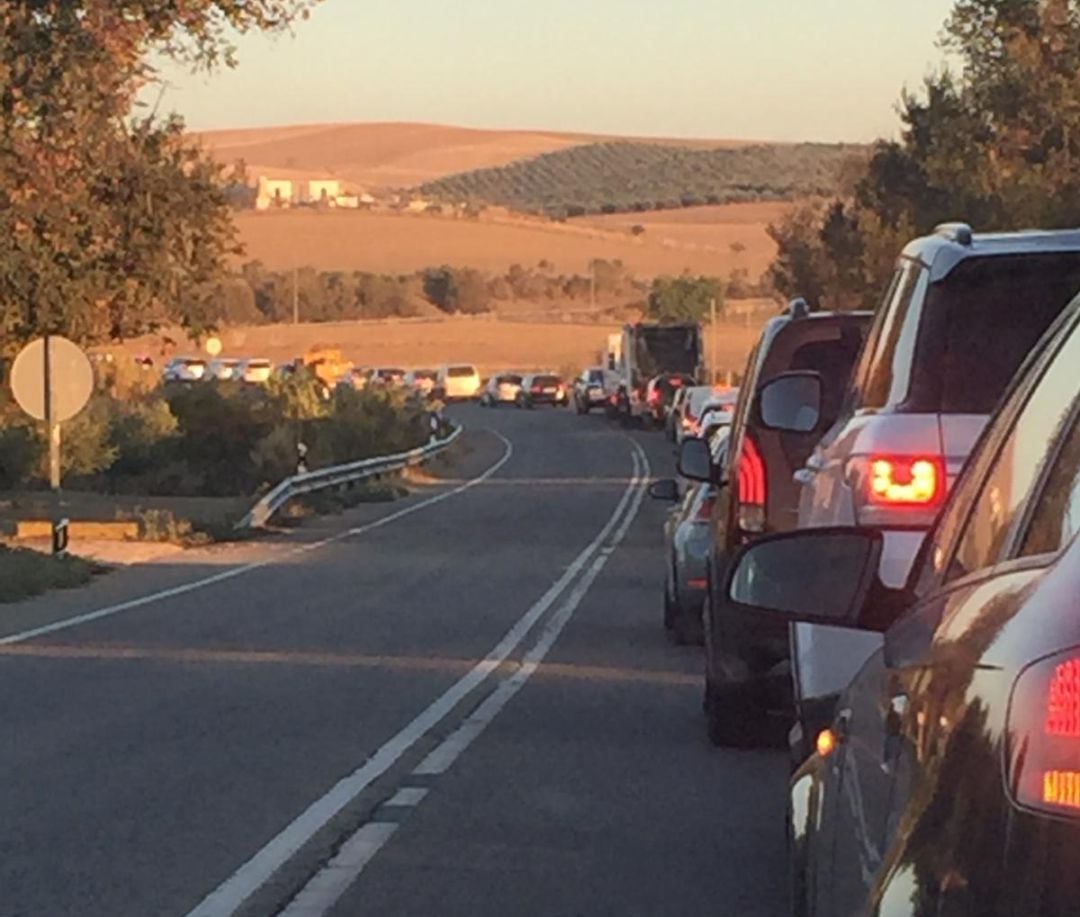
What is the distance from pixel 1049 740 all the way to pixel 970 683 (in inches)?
15.2

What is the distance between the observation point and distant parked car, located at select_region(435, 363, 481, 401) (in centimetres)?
9838

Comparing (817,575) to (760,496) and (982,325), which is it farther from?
(760,496)

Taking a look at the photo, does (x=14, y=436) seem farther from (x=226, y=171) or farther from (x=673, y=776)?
(x=673, y=776)

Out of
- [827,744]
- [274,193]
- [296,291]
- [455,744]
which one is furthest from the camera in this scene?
[274,193]

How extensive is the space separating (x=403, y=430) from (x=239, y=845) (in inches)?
1895

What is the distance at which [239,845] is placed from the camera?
383 inches

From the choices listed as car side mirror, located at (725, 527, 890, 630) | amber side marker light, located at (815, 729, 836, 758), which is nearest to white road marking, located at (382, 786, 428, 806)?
amber side marker light, located at (815, 729, 836, 758)

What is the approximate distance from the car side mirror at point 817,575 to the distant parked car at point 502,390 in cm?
9251

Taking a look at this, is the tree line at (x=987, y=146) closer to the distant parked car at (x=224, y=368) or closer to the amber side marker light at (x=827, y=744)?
the amber side marker light at (x=827, y=744)

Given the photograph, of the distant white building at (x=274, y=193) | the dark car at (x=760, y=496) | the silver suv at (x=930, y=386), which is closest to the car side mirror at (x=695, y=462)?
the dark car at (x=760, y=496)

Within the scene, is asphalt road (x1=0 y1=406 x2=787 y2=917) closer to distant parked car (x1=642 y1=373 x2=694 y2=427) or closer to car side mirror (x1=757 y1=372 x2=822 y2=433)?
car side mirror (x1=757 y1=372 x2=822 y2=433)

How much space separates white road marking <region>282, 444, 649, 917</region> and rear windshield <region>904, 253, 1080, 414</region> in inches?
106

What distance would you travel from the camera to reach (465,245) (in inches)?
6762

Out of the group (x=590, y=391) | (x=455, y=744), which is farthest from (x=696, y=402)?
(x=590, y=391)
